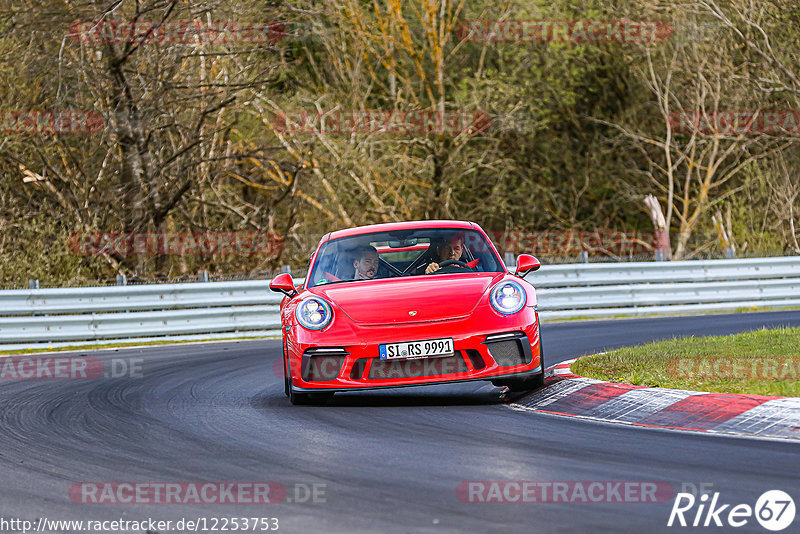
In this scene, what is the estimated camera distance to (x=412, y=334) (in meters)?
8.70

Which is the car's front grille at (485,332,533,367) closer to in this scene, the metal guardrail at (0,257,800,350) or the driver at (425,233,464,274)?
the driver at (425,233,464,274)

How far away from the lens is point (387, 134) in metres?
29.6

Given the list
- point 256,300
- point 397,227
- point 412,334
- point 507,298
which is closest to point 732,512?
point 412,334

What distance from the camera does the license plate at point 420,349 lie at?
863cm

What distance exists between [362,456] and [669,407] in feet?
7.62

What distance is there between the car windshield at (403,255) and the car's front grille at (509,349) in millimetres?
1090

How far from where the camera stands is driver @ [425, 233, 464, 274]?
9.98m

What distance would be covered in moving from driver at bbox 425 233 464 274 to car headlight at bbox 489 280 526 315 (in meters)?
1.01

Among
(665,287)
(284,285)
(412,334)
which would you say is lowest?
(665,287)

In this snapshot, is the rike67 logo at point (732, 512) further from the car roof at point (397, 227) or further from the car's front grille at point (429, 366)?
the car roof at point (397, 227)

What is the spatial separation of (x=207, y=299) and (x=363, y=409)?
1061 cm

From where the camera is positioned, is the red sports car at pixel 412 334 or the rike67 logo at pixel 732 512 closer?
the rike67 logo at pixel 732 512

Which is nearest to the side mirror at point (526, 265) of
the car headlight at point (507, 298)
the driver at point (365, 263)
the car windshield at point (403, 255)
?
the car windshield at point (403, 255)

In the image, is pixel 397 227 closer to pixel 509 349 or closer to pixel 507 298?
pixel 507 298
